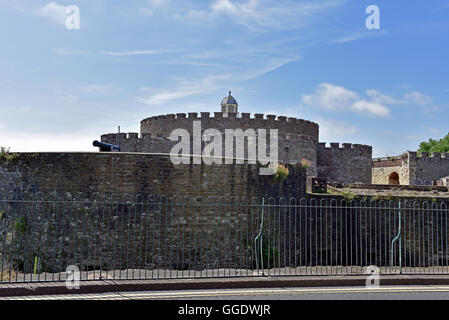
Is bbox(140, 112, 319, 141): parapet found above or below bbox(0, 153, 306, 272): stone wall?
above

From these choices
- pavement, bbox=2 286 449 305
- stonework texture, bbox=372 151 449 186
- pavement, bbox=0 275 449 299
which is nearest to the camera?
pavement, bbox=2 286 449 305

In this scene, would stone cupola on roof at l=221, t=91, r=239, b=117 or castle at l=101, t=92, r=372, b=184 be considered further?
stone cupola on roof at l=221, t=91, r=239, b=117

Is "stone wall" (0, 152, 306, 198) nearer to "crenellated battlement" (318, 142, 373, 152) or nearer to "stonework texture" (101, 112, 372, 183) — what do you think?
"stonework texture" (101, 112, 372, 183)

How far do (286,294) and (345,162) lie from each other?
Result: 83.3 feet

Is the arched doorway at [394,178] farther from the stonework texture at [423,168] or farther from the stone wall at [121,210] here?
the stone wall at [121,210]

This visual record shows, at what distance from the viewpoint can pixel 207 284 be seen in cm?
873

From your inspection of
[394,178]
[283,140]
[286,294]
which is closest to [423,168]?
[394,178]

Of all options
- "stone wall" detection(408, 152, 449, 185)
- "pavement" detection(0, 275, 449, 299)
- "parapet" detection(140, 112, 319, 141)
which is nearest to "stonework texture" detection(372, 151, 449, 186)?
"stone wall" detection(408, 152, 449, 185)

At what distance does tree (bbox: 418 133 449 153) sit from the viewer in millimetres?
53975

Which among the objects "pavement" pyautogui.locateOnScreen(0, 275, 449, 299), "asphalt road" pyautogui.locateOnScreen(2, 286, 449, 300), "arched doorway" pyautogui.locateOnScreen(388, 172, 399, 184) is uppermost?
"arched doorway" pyautogui.locateOnScreen(388, 172, 399, 184)

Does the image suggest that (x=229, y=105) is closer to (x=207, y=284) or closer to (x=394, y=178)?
(x=394, y=178)
